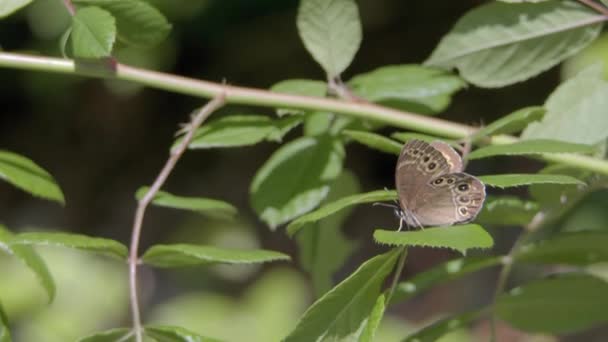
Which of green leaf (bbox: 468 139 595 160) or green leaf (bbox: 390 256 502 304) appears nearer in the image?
green leaf (bbox: 468 139 595 160)

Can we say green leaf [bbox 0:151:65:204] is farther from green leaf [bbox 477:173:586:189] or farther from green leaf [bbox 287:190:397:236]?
green leaf [bbox 477:173:586:189]

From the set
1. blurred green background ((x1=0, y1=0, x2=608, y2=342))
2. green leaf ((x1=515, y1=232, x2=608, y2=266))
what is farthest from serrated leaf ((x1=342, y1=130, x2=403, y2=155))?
blurred green background ((x1=0, y1=0, x2=608, y2=342))

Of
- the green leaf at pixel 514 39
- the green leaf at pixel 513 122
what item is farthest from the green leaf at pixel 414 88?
the green leaf at pixel 513 122

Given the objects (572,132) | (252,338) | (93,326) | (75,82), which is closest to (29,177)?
(572,132)

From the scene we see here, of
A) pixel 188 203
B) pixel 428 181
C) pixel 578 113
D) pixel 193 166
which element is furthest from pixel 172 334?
pixel 193 166

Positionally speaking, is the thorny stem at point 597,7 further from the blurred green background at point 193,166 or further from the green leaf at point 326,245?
the blurred green background at point 193,166

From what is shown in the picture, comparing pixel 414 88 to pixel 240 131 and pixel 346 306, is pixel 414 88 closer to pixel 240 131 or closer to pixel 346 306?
pixel 240 131
